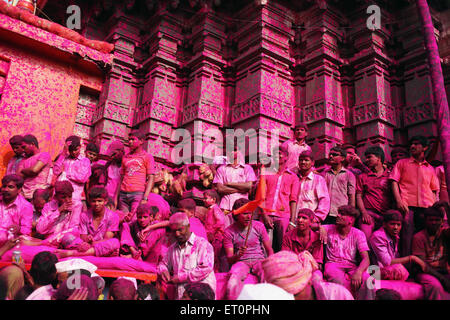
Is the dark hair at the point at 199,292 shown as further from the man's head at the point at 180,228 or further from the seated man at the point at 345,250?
the seated man at the point at 345,250

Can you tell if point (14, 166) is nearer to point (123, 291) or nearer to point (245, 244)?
point (123, 291)

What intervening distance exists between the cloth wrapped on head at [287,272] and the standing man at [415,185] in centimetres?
249

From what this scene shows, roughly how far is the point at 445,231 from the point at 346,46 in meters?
5.63

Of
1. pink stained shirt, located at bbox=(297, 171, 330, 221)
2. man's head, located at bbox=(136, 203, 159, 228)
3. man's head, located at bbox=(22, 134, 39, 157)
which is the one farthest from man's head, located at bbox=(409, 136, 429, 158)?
man's head, located at bbox=(22, 134, 39, 157)

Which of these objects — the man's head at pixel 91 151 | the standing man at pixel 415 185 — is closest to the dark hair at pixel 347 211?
the standing man at pixel 415 185

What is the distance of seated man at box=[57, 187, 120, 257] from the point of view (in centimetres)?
454

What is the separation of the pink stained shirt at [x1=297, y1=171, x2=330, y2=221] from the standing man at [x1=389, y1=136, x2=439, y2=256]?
872 millimetres

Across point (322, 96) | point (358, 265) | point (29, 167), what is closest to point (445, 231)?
point (358, 265)

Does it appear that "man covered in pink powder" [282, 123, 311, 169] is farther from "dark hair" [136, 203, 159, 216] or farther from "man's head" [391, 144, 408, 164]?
"dark hair" [136, 203, 159, 216]

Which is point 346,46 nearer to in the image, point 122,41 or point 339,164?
point 339,164

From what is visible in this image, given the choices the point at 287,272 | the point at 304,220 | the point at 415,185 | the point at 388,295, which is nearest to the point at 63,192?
the point at 304,220

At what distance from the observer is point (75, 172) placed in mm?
5797

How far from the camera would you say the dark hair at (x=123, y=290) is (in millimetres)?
3424

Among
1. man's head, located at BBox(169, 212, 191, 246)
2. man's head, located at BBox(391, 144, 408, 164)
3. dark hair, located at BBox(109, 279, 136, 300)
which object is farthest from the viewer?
man's head, located at BBox(391, 144, 408, 164)
